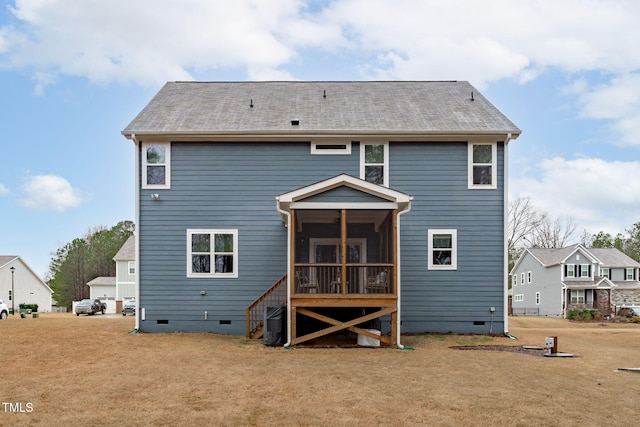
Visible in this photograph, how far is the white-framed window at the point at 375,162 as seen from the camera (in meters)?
15.8

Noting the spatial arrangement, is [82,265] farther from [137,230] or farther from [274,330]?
[274,330]

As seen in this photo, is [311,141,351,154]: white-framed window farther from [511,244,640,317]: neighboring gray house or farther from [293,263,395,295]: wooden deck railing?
[511,244,640,317]: neighboring gray house

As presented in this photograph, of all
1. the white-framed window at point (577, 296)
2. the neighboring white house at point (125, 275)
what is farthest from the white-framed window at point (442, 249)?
the neighboring white house at point (125, 275)

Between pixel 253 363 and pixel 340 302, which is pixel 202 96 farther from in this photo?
pixel 253 363

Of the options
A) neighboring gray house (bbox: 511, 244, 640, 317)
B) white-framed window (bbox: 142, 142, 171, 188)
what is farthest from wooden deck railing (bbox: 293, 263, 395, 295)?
neighboring gray house (bbox: 511, 244, 640, 317)

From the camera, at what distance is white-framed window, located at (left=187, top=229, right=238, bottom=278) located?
51.2 ft

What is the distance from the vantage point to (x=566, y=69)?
20.7 metres

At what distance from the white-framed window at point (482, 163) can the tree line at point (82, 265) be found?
54.6 metres

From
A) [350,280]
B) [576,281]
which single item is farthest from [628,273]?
[350,280]

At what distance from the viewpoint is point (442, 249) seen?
1572cm

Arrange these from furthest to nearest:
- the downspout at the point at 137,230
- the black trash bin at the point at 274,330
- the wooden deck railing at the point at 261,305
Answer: the downspout at the point at 137,230, the wooden deck railing at the point at 261,305, the black trash bin at the point at 274,330

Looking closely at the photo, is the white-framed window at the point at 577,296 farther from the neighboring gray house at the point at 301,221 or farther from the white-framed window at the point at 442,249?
the white-framed window at the point at 442,249

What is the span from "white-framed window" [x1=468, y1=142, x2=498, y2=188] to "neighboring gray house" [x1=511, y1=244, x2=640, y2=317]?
26.0m

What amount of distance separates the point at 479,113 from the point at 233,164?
7782mm
